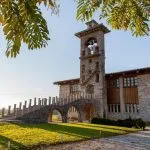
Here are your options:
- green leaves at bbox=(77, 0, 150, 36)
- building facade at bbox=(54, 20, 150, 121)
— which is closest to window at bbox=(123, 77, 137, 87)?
building facade at bbox=(54, 20, 150, 121)

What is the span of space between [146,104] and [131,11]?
25.0 meters

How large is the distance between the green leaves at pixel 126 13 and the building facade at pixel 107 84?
24548mm

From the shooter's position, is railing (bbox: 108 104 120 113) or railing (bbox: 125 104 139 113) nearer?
railing (bbox: 125 104 139 113)

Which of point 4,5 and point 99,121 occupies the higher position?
point 4,5

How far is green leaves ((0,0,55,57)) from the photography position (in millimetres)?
1158

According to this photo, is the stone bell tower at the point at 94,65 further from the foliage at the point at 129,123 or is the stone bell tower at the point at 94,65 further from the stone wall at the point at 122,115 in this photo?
the foliage at the point at 129,123

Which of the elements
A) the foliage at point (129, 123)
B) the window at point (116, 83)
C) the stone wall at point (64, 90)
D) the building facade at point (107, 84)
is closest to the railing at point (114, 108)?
the building facade at point (107, 84)

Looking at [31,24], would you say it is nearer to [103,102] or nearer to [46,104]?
[46,104]

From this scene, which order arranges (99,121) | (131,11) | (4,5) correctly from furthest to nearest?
(99,121), (131,11), (4,5)

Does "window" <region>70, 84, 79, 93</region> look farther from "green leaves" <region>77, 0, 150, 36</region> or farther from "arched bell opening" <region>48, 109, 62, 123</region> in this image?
"green leaves" <region>77, 0, 150, 36</region>

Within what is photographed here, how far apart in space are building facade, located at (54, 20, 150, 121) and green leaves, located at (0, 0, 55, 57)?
26.6m

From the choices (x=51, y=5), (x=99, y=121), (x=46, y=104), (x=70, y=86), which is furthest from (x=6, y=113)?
(x=51, y=5)

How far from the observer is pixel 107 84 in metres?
30.7

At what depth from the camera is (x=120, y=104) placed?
28.7 m
